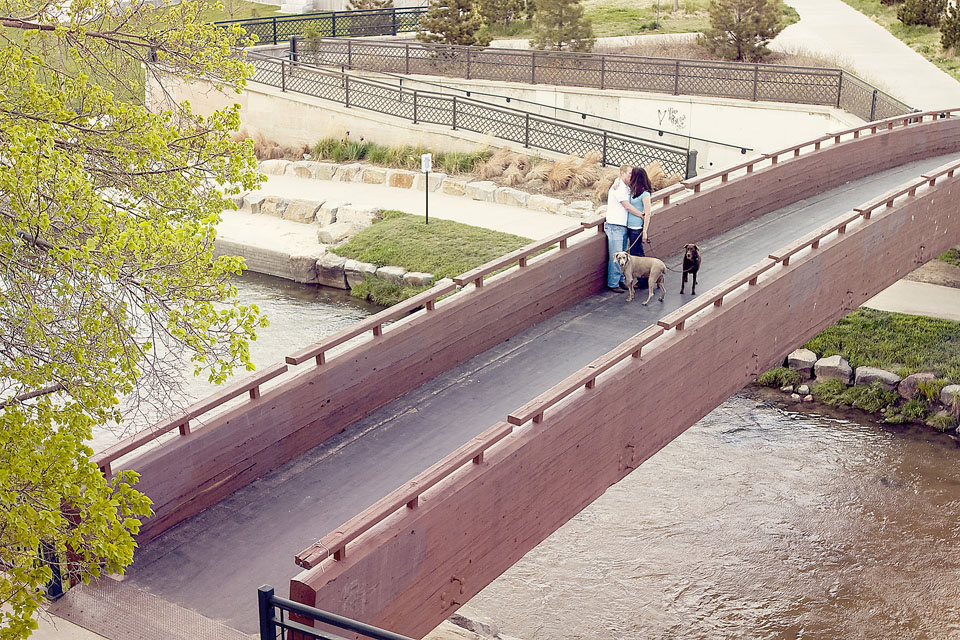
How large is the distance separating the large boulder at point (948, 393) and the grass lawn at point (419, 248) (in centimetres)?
746

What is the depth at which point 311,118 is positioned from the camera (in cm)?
2777

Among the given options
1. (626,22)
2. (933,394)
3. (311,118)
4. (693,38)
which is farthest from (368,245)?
(626,22)

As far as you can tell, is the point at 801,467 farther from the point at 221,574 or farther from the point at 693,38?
the point at 693,38

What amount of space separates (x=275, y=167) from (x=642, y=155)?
9560 mm

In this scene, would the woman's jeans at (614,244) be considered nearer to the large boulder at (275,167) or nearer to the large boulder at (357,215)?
the large boulder at (357,215)

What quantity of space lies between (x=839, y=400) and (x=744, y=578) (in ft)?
17.7

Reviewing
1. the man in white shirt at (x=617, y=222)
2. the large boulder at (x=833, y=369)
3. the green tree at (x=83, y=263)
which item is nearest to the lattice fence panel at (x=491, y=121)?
the large boulder at (x=833, y=369)

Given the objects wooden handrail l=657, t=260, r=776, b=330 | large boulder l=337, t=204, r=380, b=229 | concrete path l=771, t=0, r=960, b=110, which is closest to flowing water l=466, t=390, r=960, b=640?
wooden handrail l=657, t=260, r=776, b=330

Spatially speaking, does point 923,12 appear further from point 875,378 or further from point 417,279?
point 417,279

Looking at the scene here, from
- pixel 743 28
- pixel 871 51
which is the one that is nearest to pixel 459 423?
pixel 743 28

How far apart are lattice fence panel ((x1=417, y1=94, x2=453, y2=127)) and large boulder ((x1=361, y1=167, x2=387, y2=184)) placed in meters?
2.32

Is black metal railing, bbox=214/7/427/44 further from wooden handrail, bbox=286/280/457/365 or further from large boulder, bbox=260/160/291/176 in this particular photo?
wooden handrail, bbox=286/280/457/365

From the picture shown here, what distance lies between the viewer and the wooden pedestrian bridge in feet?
21.3

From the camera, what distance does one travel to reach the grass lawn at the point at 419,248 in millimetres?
18906
